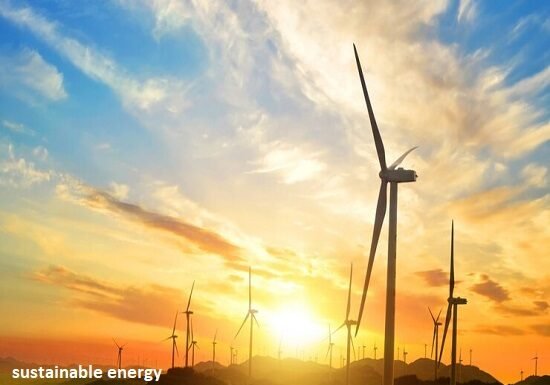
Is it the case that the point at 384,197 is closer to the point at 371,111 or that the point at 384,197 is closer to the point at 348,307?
the point at 371,111

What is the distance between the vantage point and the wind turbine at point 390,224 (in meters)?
53.6

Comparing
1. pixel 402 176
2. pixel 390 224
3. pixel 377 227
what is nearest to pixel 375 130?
pixel 402 176

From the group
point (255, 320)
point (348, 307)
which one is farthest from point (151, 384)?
point (348, 307)

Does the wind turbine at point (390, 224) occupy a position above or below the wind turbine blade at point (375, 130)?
below

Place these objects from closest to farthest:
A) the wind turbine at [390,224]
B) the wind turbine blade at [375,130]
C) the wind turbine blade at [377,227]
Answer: the wind turbine at [390,224] → the wind turbine blade at [377,227] → the wind turbine blade at [375,130]

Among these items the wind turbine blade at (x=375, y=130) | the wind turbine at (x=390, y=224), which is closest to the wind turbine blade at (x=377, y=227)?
the wind turbine at (x=390, y=224)

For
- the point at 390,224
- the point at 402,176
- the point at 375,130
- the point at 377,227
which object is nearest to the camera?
the point at 390,224

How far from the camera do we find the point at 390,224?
56656 millimetres

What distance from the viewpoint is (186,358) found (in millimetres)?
199250

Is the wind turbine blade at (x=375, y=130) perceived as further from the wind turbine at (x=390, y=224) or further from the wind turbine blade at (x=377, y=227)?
the wind turbine blade at (x=377, y=227)

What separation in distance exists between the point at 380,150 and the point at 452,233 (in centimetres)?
5328

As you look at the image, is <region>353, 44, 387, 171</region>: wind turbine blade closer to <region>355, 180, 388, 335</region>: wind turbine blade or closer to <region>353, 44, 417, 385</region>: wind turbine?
<region>353, 44, 417, 385</region>: wind turbine

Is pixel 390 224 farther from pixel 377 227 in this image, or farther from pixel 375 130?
pixel 375 130

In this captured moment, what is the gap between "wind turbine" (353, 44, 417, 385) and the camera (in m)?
53.6
